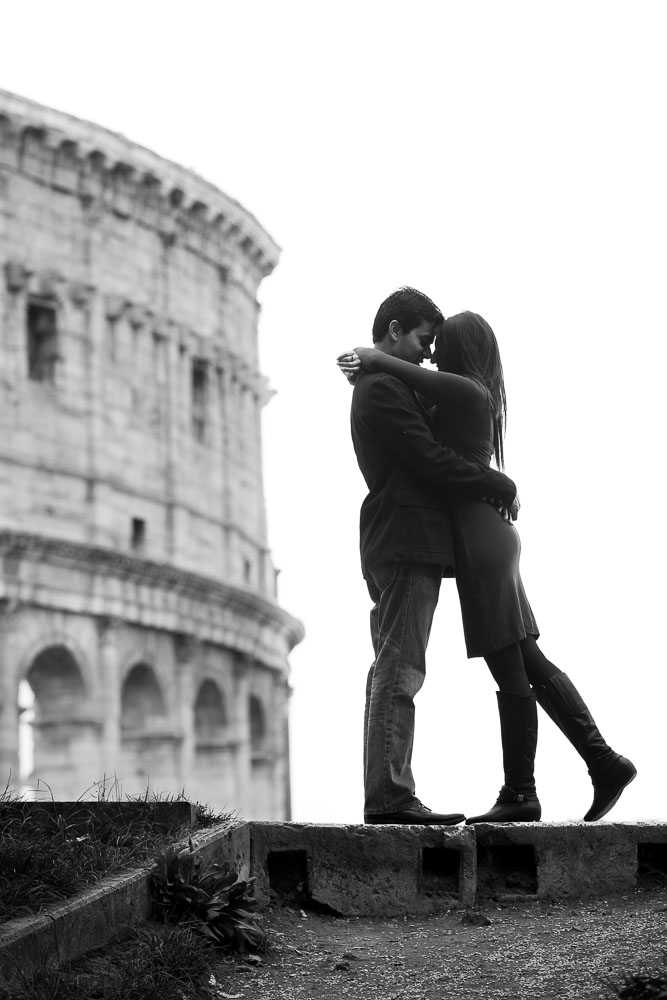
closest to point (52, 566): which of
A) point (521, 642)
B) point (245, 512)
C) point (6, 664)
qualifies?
point (6, 664)

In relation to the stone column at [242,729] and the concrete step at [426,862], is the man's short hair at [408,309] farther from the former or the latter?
the stone column at [242,729]

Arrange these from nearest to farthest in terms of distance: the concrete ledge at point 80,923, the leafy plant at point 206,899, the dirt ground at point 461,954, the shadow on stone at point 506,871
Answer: the concrete ledge at point 80,923, the dirt ground at point 461,954, the leafy plant at point 206,899, the shadow on stone at point 506,871

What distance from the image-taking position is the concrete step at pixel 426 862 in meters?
7.99

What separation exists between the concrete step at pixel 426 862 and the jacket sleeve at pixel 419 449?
1.40 m

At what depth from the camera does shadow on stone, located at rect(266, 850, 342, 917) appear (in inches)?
314

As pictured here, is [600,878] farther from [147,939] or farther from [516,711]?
[147,939]

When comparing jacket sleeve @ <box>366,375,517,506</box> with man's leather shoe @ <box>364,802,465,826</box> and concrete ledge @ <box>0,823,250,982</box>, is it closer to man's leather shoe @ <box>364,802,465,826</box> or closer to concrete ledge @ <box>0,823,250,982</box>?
man's leather shoe @ <box>364,802,465,826</box>

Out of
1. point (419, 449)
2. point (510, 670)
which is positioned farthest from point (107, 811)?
point (419, 449)

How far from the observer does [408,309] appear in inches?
345

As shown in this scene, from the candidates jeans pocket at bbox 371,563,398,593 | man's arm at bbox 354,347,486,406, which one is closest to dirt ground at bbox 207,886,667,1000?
jeans pocket at bbox 371,563,398,593

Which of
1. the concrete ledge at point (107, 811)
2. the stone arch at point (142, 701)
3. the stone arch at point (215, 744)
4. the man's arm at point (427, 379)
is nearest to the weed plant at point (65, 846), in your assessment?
the concrete ledge at point (107, 811)

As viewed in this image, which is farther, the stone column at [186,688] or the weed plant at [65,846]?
the stone column at [186,688]

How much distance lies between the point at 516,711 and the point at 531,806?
41cm

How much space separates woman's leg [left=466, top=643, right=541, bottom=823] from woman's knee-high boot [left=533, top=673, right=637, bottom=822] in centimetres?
17
